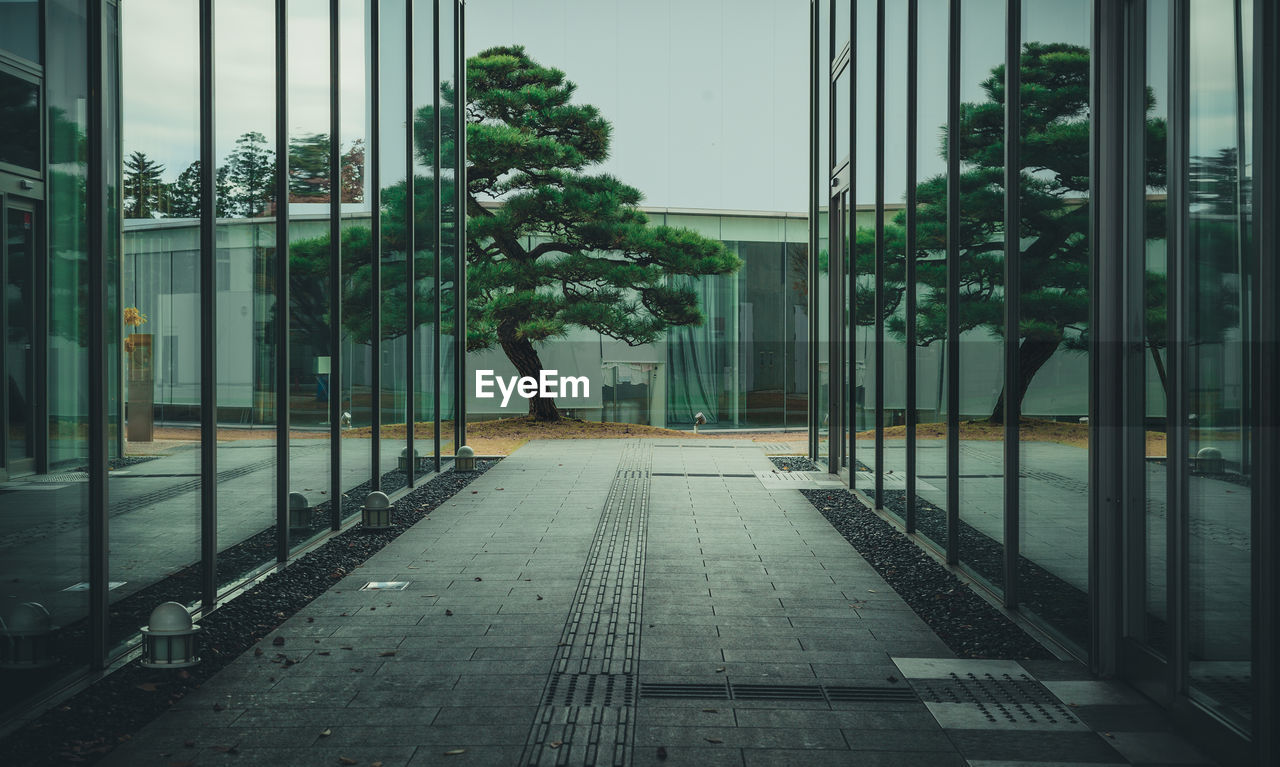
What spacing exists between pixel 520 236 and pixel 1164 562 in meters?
20.3

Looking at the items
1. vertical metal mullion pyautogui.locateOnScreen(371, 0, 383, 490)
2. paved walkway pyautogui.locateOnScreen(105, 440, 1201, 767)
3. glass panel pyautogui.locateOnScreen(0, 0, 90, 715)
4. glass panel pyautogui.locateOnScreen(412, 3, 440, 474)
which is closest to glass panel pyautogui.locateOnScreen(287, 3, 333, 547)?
paved walkway pyautogui.locateOnScreen(105, 440, 1201, 767)

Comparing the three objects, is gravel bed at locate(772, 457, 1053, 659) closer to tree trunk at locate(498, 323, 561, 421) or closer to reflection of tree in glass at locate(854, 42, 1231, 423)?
reflection of tree in glass at locate(854, 42, 1231, 423)

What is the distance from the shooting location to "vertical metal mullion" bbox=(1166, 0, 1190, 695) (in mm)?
4402

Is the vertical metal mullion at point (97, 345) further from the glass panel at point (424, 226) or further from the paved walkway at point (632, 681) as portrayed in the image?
the glass panel at point (424, 226)

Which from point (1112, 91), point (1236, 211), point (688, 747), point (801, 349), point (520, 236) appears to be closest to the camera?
point (1236, 211)

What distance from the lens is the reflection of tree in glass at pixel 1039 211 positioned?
555cm

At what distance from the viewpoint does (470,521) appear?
33.9 feet

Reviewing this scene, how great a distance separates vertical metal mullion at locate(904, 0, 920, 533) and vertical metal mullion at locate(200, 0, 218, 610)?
18.4 feet

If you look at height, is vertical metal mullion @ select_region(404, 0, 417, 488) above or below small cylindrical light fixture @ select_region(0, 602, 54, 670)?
above

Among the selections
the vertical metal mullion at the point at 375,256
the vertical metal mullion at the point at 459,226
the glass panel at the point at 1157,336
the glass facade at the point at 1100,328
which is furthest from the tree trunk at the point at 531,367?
the glass panel at the point at 1157,336

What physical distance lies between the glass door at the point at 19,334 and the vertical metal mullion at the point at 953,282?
5.88 metres

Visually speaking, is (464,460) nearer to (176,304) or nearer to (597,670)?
(176,304)

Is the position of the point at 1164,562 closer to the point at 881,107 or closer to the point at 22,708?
the point at 22,708

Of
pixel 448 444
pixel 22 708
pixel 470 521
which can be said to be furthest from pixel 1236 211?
pixel 448 444
